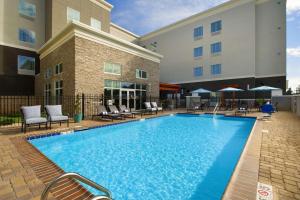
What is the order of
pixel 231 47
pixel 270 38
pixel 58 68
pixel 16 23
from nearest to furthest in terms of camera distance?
pixel 58 68 → pixel 16 23 → pixel 270 38 → pixel 231 47

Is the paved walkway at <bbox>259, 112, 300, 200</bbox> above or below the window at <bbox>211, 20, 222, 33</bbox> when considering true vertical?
below

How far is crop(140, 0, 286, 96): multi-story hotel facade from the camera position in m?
21.3

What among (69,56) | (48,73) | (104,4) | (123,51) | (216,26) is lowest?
(48,73)

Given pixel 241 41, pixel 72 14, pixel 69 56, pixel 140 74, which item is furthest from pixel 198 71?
pixel 69 56

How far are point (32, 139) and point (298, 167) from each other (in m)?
8.67

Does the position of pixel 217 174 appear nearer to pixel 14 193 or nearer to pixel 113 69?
pixel 14 193

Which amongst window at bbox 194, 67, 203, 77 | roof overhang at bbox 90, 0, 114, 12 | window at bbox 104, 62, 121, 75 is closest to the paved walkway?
window at bbox 104, 62, 121, 75

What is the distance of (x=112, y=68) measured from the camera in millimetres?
14555

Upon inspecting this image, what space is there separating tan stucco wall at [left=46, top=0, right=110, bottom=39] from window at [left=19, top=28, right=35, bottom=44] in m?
1.79

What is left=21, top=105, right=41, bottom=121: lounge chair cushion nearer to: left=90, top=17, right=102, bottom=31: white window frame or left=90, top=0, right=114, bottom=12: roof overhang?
left=90, top=17, right=102, bottom=31: white window frame

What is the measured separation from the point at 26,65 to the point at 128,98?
13748 mm

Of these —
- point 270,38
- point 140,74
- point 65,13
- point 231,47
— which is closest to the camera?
point 140,74

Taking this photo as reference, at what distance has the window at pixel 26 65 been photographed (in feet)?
61.6

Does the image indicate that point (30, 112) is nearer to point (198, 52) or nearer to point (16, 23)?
point (16, 23)
